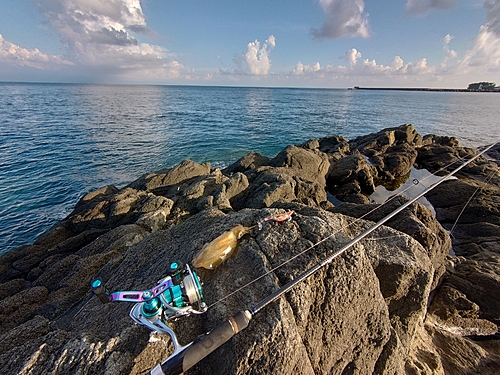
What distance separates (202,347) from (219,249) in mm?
1345

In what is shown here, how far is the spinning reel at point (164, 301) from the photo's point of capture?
260 cm

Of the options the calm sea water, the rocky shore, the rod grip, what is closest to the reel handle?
the rod grip

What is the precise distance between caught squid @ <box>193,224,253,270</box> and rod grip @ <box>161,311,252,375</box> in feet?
3.50

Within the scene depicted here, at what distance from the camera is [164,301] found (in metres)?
2.63

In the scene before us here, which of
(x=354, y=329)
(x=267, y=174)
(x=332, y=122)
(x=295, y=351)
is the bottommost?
(x=332, y=122)

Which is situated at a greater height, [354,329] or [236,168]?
[354,329]

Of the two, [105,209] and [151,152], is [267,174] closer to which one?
[105,209]

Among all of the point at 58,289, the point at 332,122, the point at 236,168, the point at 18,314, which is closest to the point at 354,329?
the point at 58,289

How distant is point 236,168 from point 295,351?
43.4 ft

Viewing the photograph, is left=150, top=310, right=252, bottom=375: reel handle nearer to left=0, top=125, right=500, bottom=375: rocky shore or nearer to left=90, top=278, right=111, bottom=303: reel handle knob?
left=0, top=125, right=500, bottom=375: rocky shore

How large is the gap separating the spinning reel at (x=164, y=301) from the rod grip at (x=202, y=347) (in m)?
0.38

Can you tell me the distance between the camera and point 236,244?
359cm

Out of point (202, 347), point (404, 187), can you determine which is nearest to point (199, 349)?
point (202, 347)

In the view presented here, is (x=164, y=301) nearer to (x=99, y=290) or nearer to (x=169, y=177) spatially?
(x=99, y=290)
